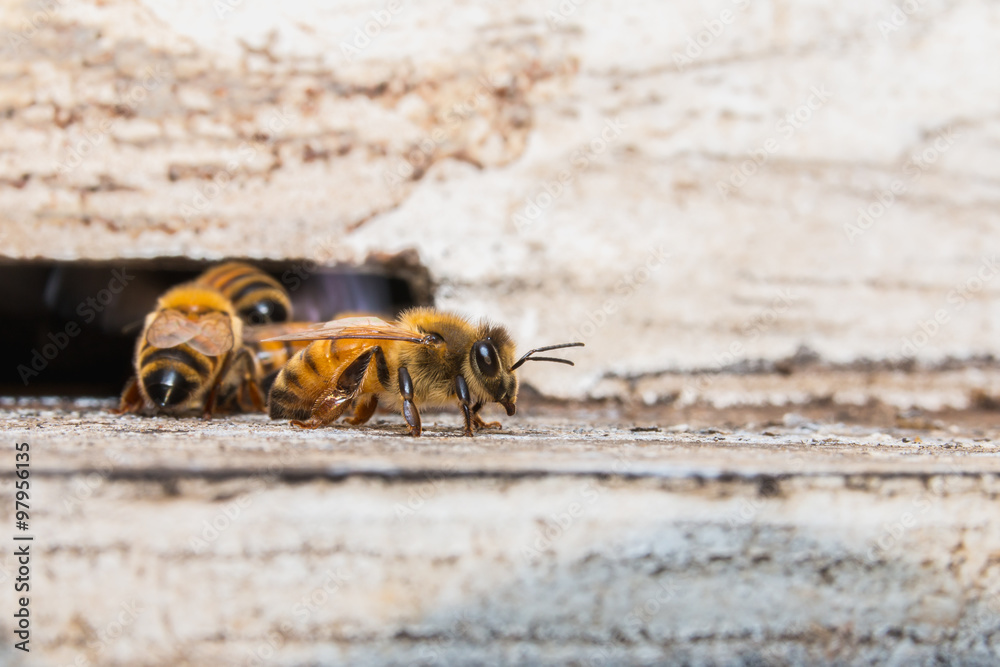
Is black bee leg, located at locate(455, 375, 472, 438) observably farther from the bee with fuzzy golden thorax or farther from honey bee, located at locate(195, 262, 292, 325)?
honey bee, located at locate(195, 262, 292, 325)

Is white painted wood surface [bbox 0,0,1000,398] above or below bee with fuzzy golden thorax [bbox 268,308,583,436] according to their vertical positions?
above

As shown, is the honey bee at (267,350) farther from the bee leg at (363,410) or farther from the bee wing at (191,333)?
the bee leg at (363,410)

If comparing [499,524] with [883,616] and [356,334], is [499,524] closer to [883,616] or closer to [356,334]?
[883,616]

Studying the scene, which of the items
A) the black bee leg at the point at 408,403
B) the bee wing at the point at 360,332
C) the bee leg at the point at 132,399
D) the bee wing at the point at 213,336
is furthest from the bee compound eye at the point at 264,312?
the black bee leg at the point at 408,403

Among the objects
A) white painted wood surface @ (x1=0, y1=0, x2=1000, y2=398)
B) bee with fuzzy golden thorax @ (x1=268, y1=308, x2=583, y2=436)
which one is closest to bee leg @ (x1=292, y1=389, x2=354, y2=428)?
bee with fuzzy golden thorax @ (x1=268, y1=308, x2=583, y2=436)

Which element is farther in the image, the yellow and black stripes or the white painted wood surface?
the white painted wood surface

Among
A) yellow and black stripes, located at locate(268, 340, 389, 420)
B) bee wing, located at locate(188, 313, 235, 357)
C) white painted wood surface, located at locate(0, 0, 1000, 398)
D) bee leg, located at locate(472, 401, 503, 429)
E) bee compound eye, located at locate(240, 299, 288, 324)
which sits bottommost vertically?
bee leg, located at locate(472, 401, 503, 429)

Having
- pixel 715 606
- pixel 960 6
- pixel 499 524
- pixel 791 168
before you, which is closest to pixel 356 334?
pixel 499 524

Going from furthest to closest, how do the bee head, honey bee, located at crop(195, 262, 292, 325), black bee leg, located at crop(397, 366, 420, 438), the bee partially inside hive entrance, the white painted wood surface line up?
the bee partially inside hive entrance, honey bee, located at crop(195, 262, 292, 325), the white painted wood surface, the bee head, black bee leg, located at crop(397, 366, 420, 438)

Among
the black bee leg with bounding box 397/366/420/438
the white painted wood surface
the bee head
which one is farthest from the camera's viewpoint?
the white painted wood surface
